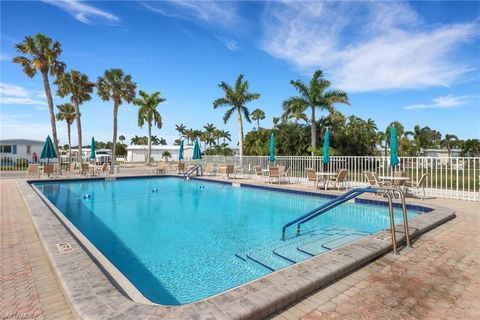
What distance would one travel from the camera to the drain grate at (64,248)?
4137 mm

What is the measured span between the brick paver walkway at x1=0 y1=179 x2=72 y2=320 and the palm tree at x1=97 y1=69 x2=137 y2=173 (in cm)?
2581

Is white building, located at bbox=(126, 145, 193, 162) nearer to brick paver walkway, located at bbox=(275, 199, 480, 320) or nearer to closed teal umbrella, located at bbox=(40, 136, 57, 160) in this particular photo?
closed teal umbrella, located at bbox=(40, 136, 57, 160)

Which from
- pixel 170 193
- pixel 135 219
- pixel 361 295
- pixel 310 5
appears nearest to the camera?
pixel 361 295

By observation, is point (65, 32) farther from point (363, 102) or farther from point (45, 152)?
point (363, 102)

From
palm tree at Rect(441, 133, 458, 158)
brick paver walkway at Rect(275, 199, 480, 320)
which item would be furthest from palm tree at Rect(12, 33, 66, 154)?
palm tree at Rect(441, 133, 458, 158)

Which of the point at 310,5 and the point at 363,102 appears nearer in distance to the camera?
the point at 310,5

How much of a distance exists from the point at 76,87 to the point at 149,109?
10.7 m

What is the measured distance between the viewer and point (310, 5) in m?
11.8

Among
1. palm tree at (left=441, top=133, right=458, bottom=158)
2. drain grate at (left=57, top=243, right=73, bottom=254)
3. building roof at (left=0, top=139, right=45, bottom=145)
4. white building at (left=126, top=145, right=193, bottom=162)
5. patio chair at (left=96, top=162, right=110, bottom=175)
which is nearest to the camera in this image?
drain grate at (left=57, top=243, right=73, bottom=254)

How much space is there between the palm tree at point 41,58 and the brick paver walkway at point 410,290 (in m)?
26.5

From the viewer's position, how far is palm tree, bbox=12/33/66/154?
2308cm

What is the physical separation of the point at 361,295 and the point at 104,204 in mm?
10244

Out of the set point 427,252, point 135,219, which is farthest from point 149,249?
point 427,252

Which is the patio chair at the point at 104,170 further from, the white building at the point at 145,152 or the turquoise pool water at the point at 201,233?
the white building at the point at 145,152
